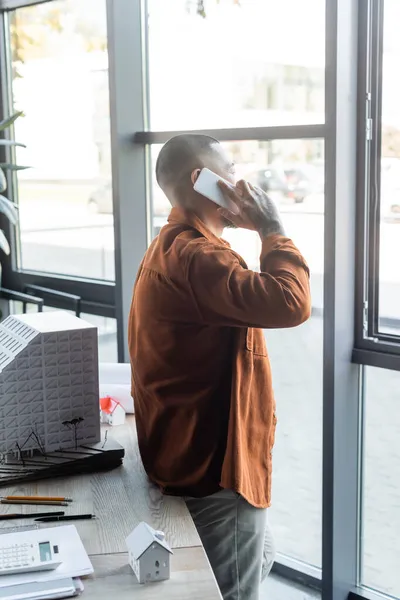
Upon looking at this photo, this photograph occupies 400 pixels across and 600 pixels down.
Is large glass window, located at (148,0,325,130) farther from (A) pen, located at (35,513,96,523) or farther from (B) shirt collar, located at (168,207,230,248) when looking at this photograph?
(A) pen, located at (35,513,96,523)

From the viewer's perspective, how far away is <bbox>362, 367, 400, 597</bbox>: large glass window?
8.48 ft

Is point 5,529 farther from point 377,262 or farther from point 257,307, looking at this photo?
point 377,262

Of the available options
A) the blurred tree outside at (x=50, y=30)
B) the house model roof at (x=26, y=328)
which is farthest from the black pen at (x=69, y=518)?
the blurred tree outside at (x=50, y=30)

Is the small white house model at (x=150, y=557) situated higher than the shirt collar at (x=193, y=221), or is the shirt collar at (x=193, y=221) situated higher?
the shirt collar at (x=193, y=221)

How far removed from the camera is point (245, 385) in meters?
1.78

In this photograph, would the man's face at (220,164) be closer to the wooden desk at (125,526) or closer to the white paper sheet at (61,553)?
the wooden desk at (125,526)

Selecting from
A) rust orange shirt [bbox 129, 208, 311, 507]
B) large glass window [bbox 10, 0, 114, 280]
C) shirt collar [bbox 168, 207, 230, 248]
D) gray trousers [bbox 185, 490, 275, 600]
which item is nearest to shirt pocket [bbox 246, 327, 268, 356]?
rust orange shirt [bbox 129, 208, 311, 507]

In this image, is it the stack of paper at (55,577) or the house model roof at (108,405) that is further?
the house model roof at (108,405)

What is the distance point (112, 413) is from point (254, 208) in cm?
82

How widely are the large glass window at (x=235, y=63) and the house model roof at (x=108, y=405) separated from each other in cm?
110

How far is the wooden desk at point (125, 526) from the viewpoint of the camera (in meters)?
1.44

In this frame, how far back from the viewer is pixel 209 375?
1787 millimetres

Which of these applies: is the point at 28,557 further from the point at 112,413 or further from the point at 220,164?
the point at 220,164

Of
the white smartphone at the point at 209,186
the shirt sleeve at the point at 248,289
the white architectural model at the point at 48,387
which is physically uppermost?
the white smartphone at the point at 209,186
